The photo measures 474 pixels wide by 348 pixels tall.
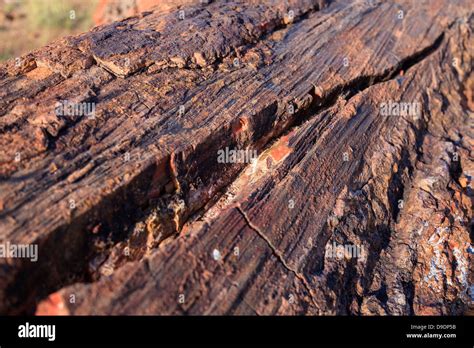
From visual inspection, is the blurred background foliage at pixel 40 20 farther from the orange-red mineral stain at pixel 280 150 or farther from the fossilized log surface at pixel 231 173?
the orange-red mineral stain at pixel 280 150

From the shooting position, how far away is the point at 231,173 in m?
4.61

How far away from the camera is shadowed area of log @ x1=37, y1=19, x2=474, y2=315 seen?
11.5 ft

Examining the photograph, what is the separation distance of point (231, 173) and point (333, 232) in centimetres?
122

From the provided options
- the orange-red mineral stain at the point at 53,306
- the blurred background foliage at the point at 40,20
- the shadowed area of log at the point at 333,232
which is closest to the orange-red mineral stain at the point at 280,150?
the shadowed area of log at the point at 333,232

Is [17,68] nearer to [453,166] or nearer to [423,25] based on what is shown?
[453,166]


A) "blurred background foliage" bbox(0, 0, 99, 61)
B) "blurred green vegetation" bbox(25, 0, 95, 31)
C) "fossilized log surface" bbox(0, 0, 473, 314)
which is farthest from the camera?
"blurred green vegetation" bbox(25, 0, 95, 31)

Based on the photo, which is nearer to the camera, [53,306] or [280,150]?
[53,306]

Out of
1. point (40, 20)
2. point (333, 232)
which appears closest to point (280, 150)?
point (333, 232)

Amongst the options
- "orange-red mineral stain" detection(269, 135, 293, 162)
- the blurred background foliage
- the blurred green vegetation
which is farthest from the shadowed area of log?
the blurred green vegetation

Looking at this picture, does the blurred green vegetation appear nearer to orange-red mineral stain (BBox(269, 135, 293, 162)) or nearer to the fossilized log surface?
the fossilized log surface

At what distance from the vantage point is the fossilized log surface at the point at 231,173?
3.49 metres

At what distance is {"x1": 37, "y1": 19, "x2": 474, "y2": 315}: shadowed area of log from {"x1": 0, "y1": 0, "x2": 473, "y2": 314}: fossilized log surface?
0.6 inches

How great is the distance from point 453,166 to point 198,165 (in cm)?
343

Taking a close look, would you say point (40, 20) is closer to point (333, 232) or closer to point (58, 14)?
→ point (58, 14)
